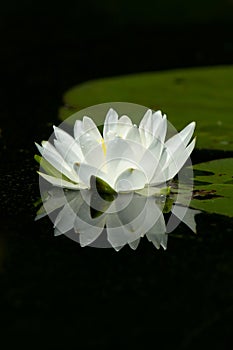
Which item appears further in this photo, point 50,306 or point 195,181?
point 195,181

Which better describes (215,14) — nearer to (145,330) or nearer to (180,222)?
(180,222)

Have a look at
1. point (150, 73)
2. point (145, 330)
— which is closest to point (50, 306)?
point (145, 330)

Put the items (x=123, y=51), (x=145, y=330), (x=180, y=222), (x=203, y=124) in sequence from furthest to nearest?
(x=123, y=51), (x=203, y=124), (x=180, y=222), (x=145, y=330)

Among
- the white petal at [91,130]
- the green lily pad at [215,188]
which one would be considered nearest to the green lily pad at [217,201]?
the green lily pad at [215,188]

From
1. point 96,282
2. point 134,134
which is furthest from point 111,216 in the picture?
point 96,282

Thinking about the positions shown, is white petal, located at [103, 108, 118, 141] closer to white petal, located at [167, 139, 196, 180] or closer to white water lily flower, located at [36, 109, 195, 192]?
white water lily flower, located at [36, 109, 195, 192]
